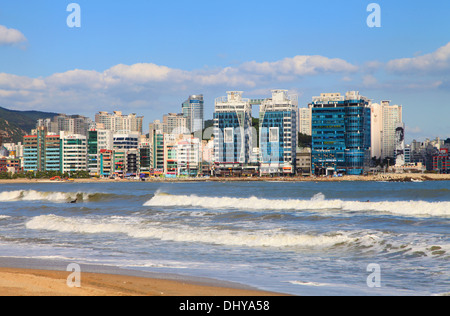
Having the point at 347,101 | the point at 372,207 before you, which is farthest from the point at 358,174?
the point at 372,207

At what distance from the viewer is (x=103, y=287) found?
423 inches

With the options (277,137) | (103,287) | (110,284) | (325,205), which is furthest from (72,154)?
(103,287)

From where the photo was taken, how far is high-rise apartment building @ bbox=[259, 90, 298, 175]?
598ft

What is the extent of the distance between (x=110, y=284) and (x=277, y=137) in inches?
6881

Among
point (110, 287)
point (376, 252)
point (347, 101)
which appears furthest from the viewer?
point (347, 101)

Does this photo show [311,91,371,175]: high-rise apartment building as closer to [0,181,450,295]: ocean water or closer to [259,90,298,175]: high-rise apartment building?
[259,90,298,175]: high-rise apartment building

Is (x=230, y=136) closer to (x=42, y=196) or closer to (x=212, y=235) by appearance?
(x=42, y=196)

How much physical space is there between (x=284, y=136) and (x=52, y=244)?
166292mm

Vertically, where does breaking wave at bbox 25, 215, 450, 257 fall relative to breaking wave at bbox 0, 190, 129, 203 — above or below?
above

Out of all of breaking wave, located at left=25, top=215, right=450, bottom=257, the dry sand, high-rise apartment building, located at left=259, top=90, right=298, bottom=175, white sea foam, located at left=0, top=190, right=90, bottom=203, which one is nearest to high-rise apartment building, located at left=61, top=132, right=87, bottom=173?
high-rise apartment building, located at left=259, top=90, right=298, bottom=175

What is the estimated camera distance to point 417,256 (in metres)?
15.7

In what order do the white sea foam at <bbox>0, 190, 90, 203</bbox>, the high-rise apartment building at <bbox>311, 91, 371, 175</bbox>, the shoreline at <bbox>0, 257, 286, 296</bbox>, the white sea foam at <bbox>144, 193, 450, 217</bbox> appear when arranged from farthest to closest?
1. the high-rise apartment building at <bbox>311, 91, 371, 175</bbox>
2. the white sea foam at <bbox>0, 190, 90, 203</bbox>
3. the white sea foam at <bbox>144, 193, 450, 217</bbox>
4. the shoreline at <bbox>0, 257, 286, 296</bbox>

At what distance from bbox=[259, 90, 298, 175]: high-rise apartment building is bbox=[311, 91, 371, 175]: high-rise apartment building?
880 cm
